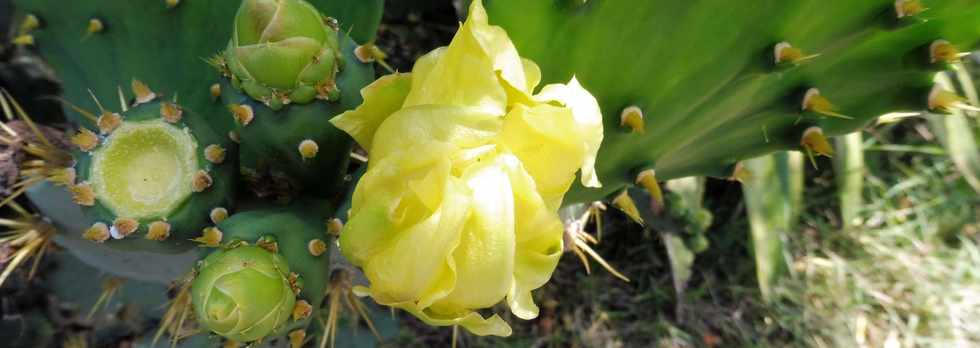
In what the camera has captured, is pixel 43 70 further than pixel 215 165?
Yes

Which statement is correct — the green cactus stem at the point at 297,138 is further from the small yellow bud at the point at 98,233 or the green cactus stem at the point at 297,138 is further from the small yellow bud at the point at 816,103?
the small yellow bud at the point at 816,103

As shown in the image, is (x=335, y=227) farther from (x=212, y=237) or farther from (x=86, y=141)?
(x=86, y=141)

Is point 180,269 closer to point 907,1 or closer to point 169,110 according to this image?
point 169,110

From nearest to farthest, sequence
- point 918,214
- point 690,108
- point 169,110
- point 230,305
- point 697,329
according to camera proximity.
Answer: point 230,305 < point 169,110 < point 690,108 < point 697,329 < point 918,214

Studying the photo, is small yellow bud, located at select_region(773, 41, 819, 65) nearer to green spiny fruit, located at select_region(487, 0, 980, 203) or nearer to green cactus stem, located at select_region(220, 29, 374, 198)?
green spiny fruit, located at select_region(487, 0, 980, 203)

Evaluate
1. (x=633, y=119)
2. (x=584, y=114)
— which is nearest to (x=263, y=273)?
(x=584, y=114)

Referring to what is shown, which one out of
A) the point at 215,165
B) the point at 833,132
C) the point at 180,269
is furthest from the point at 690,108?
the point at 180,269

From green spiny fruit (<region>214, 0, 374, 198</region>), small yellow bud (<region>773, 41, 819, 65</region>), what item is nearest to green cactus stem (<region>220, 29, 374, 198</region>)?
green spiny fruit (<region>214, 0, 374, 198</region>)
